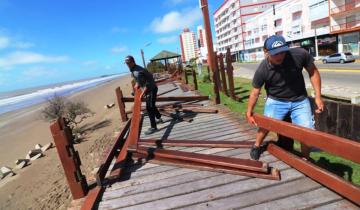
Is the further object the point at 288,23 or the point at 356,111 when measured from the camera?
the point at 288,23

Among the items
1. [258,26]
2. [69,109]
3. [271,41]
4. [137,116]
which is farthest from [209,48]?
[258,26]

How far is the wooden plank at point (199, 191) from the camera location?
3.07 m

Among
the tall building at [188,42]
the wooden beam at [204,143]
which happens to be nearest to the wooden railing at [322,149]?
the wooden beam at [204,143]

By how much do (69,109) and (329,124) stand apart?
44.2 ft

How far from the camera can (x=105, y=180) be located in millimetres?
3914

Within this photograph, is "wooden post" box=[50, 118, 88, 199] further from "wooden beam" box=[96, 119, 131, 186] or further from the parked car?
the parked car

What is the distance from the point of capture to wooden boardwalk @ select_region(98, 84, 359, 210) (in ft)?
9.06

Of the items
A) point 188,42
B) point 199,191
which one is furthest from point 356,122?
point 188,42

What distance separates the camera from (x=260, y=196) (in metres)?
2.92

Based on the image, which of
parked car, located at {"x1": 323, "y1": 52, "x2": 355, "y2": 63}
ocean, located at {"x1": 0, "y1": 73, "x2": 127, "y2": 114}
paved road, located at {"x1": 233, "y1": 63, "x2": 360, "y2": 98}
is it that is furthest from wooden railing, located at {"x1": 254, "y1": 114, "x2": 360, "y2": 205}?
parked car, located at {"x1": 323, "y1": 52, "x2": 355, "y2": 63}

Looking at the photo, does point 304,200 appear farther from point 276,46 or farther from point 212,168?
point 276,46

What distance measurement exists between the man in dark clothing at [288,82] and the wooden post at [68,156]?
230 cm

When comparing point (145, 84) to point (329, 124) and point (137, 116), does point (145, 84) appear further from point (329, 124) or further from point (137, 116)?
point (329, 124)

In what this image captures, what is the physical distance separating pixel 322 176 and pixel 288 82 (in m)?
1.12
